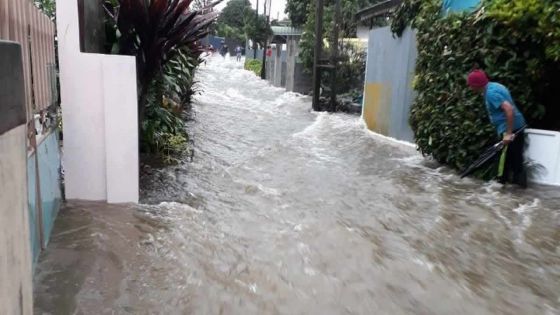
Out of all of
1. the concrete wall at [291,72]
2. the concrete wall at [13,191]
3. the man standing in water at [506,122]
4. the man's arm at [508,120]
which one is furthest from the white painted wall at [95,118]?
the concrete wall at [291,72]

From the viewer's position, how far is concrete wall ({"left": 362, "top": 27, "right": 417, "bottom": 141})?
370 inches

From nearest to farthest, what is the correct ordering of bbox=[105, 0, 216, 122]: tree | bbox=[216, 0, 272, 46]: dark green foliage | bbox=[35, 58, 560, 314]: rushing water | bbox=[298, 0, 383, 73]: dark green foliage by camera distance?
bbox=[35, 58, 560, 314]: rushing water
bbox=[105, 0, 216, 122]: tree
bbox=[298, 0, 383, 73]: dark green foliage
bbox=[216, 0, 272, 46]: dark green foliage

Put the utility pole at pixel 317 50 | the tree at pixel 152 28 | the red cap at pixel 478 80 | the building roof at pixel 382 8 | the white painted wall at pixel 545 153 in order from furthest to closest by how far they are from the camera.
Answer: the utility pole at pixel 317 50, the building roof at pixel 382 8, the white painted wall at pixel 545 153, the red cap at pixel 478 80, the tree at pixel 152 28

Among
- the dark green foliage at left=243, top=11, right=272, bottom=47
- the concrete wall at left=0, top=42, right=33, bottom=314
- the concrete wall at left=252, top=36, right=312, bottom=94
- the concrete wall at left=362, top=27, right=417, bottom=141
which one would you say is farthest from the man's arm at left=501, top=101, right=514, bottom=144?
the dark green foliage at left=243, top=11, right=272, bottom=47

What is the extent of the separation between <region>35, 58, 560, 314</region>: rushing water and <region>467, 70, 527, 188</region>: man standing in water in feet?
0.80

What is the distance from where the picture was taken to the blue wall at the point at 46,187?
3414mm

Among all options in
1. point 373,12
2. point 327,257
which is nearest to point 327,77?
point 373,12

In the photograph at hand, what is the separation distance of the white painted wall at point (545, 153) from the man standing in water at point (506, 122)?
0.17 metres

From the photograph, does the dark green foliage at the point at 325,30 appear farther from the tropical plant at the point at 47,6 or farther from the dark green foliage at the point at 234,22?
the dark green foliage at the point at 234,22

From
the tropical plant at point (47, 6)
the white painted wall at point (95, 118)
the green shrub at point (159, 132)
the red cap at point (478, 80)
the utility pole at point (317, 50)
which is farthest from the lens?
the utility pole at point (317, 50)

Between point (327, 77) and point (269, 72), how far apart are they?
1385cm

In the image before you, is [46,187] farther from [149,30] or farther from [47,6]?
[47,6]

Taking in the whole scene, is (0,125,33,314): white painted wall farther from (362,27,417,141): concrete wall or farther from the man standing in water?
(362,27,417,141): concrete wall

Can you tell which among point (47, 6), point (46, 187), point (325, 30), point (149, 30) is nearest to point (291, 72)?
point (325, 30)
